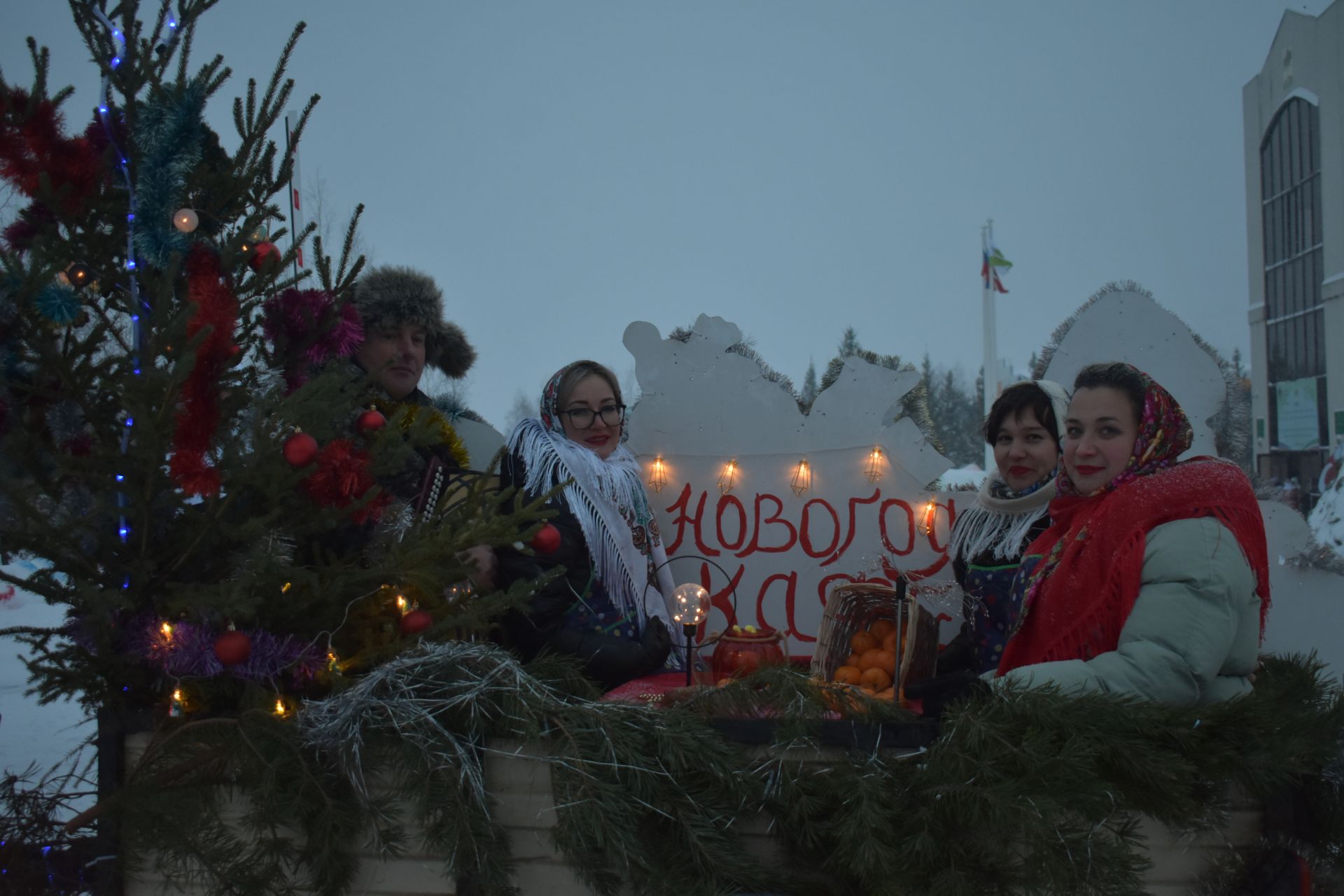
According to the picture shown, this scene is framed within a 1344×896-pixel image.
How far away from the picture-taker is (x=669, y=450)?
3846mm

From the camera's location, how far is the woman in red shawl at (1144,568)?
193cm

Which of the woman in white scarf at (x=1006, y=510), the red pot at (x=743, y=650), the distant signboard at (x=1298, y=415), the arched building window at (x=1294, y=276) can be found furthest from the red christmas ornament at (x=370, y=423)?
the distant signboard at (x=1298, y=415)

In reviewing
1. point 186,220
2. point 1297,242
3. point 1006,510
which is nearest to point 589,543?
point 1006,510

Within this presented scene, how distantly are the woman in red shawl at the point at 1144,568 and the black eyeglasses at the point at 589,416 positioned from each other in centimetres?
169

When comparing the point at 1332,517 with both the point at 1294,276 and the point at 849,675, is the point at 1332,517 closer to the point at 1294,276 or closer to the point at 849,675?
the point at 849,675

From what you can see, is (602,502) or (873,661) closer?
(873,661)

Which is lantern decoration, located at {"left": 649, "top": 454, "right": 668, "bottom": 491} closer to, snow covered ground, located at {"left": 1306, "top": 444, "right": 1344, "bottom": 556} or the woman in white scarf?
the woman in white scarf

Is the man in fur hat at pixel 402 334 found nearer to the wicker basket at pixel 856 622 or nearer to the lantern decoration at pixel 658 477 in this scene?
the lantern decoration at pixel 658 477

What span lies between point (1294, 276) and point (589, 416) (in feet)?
65.5

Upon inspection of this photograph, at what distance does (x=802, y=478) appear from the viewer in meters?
3.76

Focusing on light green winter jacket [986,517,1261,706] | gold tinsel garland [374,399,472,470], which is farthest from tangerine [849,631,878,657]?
gold tinsel garland [374,399,472,470]

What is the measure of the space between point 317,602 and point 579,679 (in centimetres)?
74

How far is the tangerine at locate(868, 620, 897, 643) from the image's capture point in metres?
2.83

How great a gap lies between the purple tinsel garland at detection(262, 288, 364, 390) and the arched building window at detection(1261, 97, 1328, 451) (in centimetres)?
1874
